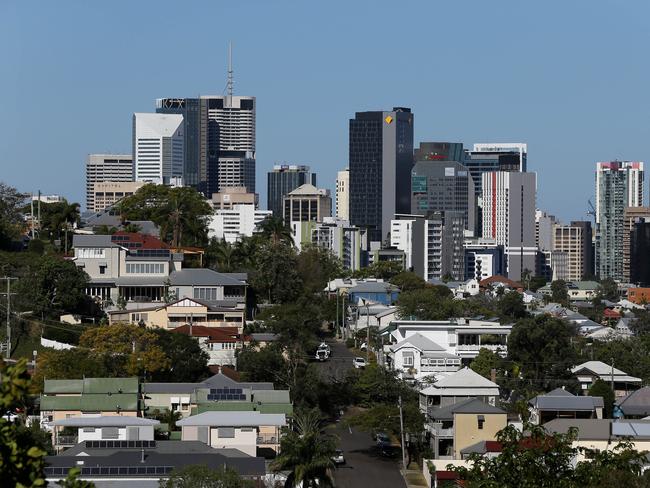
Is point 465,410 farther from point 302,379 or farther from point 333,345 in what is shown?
point 333,345

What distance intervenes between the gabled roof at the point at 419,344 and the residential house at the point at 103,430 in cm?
2620

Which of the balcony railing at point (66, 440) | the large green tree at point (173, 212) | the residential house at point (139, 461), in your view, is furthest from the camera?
the large green tree at point (173, 212)

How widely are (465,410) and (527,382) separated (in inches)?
599

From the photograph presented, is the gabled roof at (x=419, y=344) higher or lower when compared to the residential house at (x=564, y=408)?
higher

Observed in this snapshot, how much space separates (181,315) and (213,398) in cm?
2241

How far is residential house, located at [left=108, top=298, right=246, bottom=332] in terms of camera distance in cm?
7644

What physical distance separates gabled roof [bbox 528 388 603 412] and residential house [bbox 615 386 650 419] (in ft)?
3.48

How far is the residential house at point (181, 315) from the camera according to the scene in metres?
76.4

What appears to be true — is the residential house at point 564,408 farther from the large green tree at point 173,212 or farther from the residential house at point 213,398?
the large green tree at point 173,212

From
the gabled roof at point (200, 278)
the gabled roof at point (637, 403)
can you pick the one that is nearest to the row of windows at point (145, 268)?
the gabled roof at point (200, 278)

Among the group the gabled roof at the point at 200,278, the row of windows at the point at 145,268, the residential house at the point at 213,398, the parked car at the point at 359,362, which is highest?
the row of windows at the point at 145,268

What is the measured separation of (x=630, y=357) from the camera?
249 ft

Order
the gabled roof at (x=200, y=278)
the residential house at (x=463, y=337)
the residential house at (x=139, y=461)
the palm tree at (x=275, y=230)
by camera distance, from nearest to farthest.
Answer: the residential house at (x=139, y=461), the residential house at (x=463, y=337), the gabled roof at (x=200, y=278), the palm tree at (x=275, y=230)

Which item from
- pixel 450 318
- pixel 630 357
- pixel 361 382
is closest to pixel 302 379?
pixel 361 382
